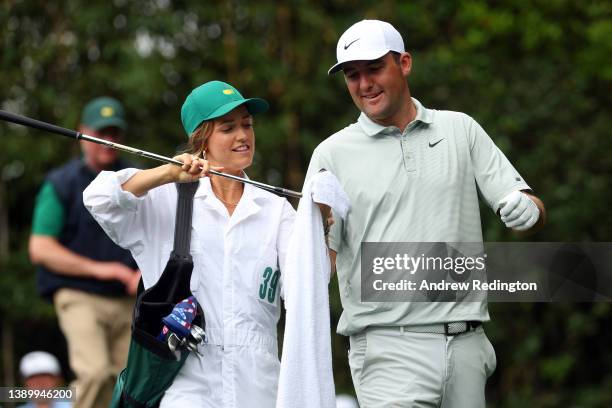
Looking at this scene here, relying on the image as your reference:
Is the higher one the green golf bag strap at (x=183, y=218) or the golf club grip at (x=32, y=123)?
the golf club grip at (x=32, y=123)

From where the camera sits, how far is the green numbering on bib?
17.3ft

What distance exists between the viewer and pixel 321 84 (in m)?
13.0

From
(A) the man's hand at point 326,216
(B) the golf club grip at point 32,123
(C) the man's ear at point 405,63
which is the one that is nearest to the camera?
(B) the golf club grip at point 32,123

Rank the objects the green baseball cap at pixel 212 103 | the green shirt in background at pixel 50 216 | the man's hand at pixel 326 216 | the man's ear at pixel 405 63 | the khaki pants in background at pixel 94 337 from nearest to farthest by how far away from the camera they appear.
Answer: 1. the man's hand at pixel 326 216
2. the green baseball cap at pixel 212 103
3. the man's ear at pixel 405 63
4. the khaki pants in background at pixel 94 337
5. the green shirt in background at pixel 50 216

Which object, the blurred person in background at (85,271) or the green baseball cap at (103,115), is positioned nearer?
the blurred person in background at (85,271)

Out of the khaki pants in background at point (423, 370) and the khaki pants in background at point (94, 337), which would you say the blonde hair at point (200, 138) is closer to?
the khaki pants in background at point (423, 370)

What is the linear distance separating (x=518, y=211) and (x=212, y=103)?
4.43ft

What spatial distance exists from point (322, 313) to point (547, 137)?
8366 millimetres

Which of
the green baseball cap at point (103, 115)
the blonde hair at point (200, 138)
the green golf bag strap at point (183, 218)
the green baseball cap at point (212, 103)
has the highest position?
the green baseball cap at point (103, 115)

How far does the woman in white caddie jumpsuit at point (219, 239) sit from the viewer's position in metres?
5.09

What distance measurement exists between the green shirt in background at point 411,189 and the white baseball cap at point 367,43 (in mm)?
281

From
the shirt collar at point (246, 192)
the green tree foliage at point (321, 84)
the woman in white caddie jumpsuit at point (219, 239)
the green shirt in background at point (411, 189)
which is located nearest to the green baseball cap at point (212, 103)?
the woman in white caddie jumpsuit at point (219, 239)

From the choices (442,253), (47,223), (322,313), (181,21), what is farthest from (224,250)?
(181,21)

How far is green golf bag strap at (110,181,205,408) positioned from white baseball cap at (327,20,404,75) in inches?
43.5
